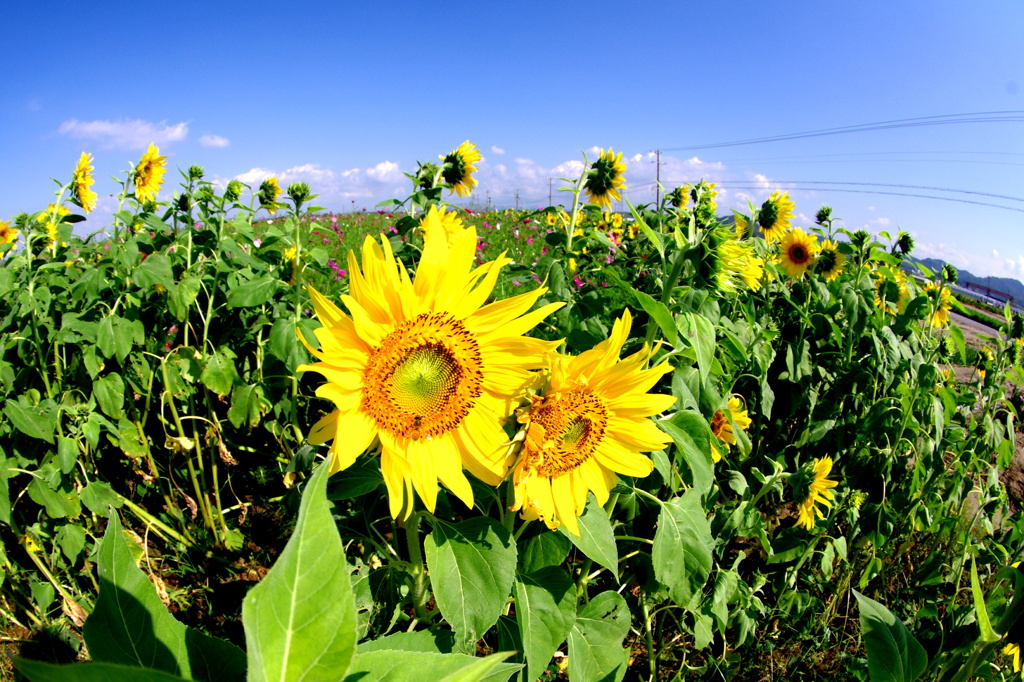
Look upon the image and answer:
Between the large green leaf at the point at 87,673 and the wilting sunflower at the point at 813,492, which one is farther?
the wilting sunflower at the point at 813,492

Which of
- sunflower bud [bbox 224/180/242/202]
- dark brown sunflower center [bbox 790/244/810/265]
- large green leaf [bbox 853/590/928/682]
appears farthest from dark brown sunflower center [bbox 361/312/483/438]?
dark brown sunflower center [bbox 790/244/810/265]

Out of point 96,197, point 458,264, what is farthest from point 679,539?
point 96,197

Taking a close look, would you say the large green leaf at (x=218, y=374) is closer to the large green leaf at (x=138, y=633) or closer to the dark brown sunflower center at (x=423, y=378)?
the dark brown sunflower center at (x=423, y=378)

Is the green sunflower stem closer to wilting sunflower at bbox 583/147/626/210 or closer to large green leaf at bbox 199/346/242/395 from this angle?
large green leaf at bbox 199/346/242/395

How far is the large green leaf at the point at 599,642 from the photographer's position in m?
1.55

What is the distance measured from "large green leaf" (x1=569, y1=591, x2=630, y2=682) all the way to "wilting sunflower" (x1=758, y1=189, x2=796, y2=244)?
3.13 metres

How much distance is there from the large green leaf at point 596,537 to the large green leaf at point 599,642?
43 centimetres

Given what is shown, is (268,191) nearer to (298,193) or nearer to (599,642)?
(298,193)

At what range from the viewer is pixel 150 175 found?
11.9ft

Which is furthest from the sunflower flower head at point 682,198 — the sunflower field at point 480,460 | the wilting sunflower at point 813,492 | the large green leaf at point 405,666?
the large green leaf at point 405,666

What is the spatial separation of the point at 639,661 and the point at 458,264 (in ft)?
6.64

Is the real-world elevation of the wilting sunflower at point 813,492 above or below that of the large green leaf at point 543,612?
below

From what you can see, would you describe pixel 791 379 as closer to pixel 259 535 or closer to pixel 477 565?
pixel 477 565

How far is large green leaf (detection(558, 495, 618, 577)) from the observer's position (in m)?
1.24
